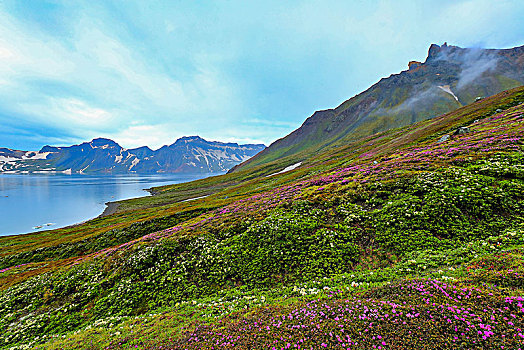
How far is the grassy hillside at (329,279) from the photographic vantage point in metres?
8.41

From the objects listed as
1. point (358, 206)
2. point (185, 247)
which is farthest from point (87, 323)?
point (358, 206)

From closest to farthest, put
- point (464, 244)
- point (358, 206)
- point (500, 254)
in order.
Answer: point (500, 254)
point (464, 244)
point (358, 206)

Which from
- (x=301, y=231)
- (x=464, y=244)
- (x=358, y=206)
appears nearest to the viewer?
(x=464, y=244)

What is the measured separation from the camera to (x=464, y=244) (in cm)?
1348

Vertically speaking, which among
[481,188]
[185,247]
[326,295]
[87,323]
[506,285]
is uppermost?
[481,188]

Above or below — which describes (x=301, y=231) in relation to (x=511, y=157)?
below

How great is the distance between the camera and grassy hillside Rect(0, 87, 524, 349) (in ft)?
27.6

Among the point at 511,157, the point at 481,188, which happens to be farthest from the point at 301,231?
the point at 511,157

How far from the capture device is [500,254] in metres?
11.2

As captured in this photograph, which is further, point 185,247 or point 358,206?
point 185,247

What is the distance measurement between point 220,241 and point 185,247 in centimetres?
449

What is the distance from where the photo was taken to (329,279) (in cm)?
1391

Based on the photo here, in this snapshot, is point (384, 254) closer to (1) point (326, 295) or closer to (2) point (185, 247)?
(1) point (326, 295)

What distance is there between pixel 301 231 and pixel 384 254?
292 inches
